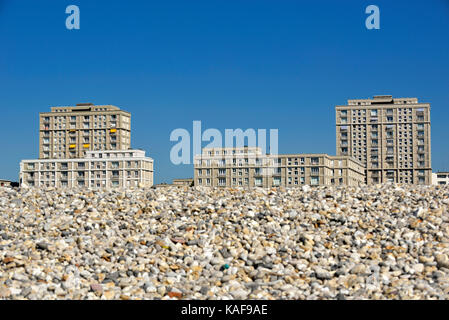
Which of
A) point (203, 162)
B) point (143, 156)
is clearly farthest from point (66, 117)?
point (203, 162)

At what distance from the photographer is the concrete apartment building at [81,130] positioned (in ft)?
606

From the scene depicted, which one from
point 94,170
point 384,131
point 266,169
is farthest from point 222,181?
point 384,131

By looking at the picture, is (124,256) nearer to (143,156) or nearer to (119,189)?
(119,189)

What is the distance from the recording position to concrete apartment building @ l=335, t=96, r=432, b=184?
568ft

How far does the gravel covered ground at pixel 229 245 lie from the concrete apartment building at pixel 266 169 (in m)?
130

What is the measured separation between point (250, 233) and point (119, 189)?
6756 millimetres

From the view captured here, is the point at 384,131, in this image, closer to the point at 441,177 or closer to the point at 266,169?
the point at 441,177

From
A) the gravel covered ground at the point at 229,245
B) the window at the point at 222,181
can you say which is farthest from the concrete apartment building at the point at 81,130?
the gravel covered ground at the point at 229,245

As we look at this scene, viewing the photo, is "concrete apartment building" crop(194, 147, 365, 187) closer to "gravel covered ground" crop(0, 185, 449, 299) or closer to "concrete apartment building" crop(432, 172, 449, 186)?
"concrete apartment building" crop(432, 172, 449, 186)

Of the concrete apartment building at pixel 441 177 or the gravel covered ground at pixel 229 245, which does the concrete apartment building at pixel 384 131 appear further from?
the gravel covered ground at pixel 229 245

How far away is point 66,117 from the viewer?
191250mm

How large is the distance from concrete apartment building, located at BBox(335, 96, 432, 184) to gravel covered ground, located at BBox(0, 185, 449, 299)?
15960cm

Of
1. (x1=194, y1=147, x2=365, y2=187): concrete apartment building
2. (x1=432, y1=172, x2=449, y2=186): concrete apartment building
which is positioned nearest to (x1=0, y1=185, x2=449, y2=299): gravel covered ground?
(x1=194, y1=147, x2=365, y2=187): concrete apartment building
